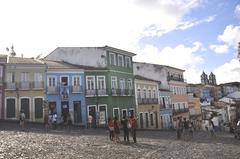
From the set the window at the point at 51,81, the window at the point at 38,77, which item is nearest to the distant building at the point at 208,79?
the window at the point at 51,81

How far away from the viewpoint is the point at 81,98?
1704 inches

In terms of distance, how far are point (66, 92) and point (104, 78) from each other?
5.92 meters

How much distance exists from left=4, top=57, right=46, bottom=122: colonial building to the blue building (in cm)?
111

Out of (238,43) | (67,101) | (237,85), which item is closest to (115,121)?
(238,43)

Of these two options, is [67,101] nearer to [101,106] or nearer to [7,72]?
[101,106]

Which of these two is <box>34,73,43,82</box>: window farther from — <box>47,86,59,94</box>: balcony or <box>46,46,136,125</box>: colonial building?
<box>46,46,136,125</box>: colonial building

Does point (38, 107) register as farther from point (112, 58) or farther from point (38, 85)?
point (112, 58)

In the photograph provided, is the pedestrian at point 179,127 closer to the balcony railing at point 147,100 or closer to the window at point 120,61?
the window at point 120,61

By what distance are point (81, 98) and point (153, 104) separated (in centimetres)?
1512

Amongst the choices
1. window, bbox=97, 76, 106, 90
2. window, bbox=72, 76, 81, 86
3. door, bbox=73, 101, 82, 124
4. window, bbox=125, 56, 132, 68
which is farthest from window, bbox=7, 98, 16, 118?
window, bbox=125, 56, 132, 68

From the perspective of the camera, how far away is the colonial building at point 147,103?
51.7 metres

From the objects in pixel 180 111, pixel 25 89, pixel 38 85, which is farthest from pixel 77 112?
pixel 180 111

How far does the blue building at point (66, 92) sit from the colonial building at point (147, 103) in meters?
10.8

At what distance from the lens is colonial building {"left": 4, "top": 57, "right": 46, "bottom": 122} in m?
39.0
